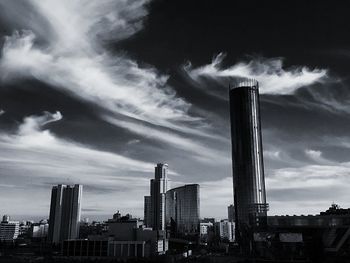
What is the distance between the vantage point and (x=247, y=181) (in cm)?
19462

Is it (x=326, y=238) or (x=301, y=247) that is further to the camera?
(x=326, y=238)

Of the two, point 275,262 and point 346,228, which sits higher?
point 346,228

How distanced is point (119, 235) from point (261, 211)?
78.3m

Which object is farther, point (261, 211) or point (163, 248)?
point (261, 211)

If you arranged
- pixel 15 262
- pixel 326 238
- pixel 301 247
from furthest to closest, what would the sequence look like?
pixel 326 238, pixel 301 247, pixel 15 262

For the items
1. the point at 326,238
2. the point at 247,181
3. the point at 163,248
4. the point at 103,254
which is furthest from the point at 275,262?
the point at 247,181

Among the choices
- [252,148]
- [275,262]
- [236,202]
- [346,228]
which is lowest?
[275,262]

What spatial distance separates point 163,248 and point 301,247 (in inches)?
2078

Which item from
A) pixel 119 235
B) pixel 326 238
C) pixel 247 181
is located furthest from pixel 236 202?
pixel 119 235

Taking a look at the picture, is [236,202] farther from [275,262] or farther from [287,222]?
[275,262]

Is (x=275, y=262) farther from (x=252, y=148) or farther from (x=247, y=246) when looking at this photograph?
(x=252, y=148)

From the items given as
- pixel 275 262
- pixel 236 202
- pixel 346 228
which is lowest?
pixel 275 262

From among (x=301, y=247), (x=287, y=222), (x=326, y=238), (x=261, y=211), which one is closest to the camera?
(x=301, y=247)

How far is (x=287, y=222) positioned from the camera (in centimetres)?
16612
